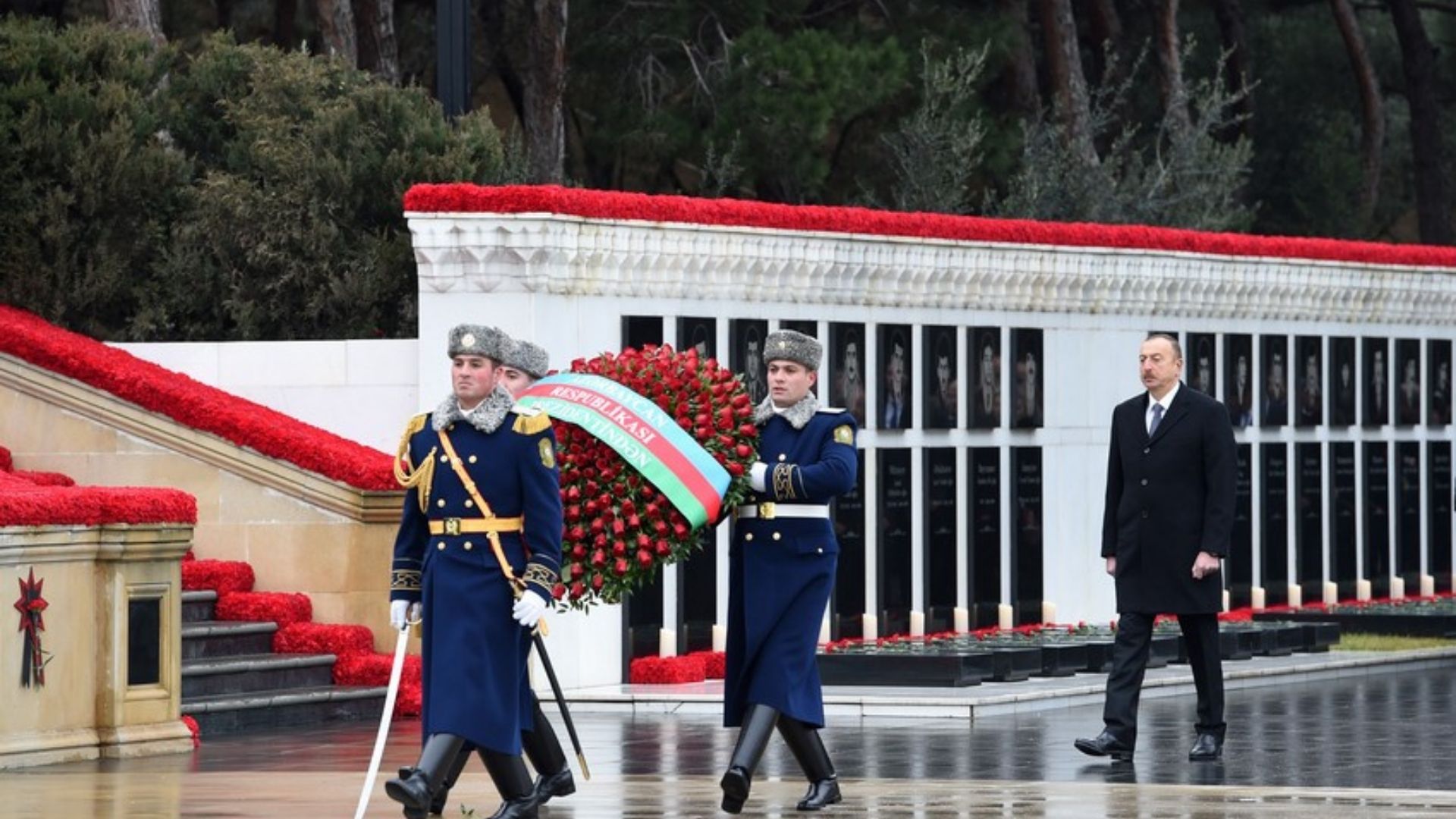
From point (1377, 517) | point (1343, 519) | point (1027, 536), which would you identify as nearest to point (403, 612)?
point (1027, 536)

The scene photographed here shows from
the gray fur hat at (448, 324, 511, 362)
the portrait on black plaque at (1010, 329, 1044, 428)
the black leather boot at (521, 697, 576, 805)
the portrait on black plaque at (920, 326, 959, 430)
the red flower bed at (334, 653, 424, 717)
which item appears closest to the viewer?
the gray fur hat at (448, 324, 511, 362)

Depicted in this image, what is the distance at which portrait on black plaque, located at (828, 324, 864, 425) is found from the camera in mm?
21156

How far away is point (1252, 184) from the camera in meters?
44.3

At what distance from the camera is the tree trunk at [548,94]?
3130 cm

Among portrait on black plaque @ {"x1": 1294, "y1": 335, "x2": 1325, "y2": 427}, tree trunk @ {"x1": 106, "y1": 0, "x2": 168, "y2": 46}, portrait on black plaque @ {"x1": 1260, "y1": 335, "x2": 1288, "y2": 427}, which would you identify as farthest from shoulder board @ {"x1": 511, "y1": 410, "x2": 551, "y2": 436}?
portrait on black plaque @ {"x1": 1294, "y1": 335, "x2": 1325, "y2": 427}

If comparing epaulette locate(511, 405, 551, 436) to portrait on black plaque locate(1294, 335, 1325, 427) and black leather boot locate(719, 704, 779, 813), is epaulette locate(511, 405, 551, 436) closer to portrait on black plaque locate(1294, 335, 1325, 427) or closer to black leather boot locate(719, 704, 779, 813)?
black leather boot locate(719, 704, 779, 813)

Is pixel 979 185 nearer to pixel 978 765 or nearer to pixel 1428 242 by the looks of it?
pixel 1428 242


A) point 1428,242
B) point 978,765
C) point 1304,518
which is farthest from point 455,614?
point 1428,242

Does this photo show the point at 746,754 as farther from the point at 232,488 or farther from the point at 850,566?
the point at 850,566

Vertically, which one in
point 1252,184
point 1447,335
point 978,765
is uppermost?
point 1252,184

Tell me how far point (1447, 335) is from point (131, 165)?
470 inches

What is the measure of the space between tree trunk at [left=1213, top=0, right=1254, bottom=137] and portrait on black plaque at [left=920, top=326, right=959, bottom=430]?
61.5 ft

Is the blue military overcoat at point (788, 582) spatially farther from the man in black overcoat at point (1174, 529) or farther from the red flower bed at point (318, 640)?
the red flower bed at point (318, 640)

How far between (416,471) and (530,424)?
1.50 feet
